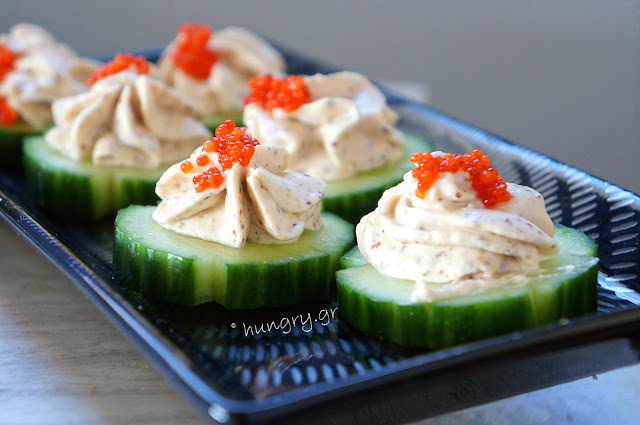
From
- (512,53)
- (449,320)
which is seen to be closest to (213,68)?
(449,320)

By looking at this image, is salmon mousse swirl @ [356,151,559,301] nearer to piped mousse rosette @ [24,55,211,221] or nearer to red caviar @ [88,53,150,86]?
A: piped mousse rosette @ [24,55,211,221]

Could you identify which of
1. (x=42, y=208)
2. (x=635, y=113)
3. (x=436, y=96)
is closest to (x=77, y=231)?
(x=42, y=208)

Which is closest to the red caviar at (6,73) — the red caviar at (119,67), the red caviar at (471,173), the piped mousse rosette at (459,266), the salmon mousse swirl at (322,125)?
the red caviar at (119,67)

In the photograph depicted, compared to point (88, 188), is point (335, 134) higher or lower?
higher

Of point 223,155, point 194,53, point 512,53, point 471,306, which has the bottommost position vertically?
point 512,53

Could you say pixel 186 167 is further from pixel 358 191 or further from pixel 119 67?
pixel 119 67

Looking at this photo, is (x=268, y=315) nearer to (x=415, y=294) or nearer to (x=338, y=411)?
(x=415, y=294)
